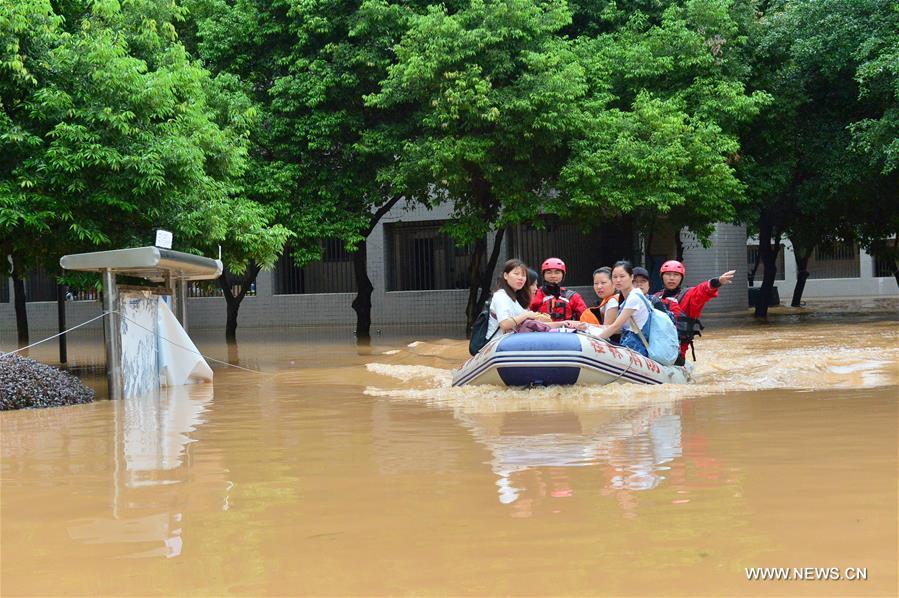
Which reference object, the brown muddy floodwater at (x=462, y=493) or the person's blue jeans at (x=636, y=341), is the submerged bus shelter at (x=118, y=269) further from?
the person's blue jeans at (x=636, y=341)

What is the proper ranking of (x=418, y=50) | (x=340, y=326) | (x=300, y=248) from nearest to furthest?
(x=418, y=50) < (x=300, y=248) < (x=340, y=326)

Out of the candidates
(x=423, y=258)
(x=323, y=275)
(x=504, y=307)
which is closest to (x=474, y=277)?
(x=423, y=258)

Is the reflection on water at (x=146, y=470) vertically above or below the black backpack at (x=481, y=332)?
below

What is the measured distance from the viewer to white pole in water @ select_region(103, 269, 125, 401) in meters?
12.4

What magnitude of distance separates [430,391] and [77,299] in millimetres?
28704

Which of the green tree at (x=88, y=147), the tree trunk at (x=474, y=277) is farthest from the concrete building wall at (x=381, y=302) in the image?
the green tree at (x=88, y=147)

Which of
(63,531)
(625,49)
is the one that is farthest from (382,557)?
(625,49)

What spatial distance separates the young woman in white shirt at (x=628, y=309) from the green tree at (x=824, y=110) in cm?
1216

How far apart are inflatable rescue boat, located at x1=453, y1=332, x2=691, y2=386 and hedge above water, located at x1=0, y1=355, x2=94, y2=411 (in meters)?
4.48

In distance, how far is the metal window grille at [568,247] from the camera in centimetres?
3231

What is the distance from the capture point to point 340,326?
112 feet

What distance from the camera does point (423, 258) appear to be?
34.7m

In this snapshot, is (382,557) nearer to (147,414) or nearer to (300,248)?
(147,414)

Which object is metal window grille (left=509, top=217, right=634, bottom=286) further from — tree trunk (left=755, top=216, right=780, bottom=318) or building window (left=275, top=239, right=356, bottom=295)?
building window (left=275, top=239, right=356, bottom=295)
